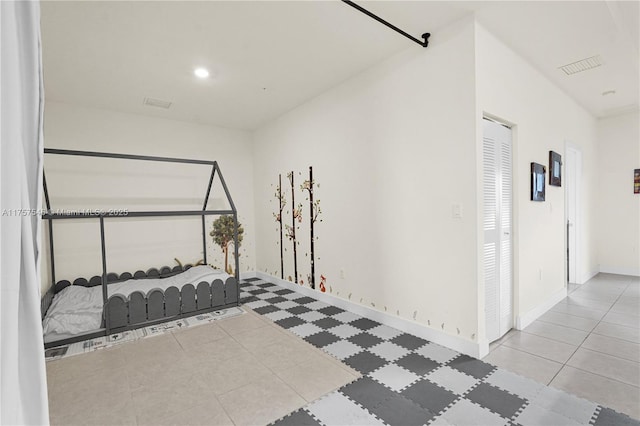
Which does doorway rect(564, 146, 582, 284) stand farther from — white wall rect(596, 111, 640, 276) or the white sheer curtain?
the white sheer curtain

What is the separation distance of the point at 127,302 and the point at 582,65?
5224 millimetres

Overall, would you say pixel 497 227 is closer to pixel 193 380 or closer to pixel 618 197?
pixel 193 380

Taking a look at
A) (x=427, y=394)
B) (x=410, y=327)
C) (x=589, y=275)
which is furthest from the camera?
(x=589, y=275)

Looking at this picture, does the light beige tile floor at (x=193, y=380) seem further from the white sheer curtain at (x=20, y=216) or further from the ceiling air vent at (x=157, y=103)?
the ceiling air vent at (x=157, y=103)

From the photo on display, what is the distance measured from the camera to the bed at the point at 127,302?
2852 mm

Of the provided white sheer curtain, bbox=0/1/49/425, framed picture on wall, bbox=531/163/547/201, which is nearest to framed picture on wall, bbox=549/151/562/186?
framed picture on wall, bbox=531/163/547/201

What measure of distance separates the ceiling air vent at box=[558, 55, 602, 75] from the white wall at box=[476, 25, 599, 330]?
218 mm

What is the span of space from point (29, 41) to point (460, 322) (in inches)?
114

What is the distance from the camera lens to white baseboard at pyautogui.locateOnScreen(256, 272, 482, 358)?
7.95 feet

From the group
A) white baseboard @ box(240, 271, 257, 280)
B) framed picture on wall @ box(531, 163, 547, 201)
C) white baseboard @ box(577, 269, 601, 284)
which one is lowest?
white baseboard @ box(577, 269, 601, 284)

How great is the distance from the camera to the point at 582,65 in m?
3.18

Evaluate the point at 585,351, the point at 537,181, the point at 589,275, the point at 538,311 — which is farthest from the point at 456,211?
the point at 589,275

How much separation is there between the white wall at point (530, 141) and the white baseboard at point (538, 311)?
2cm

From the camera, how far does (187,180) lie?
4.86 meters
